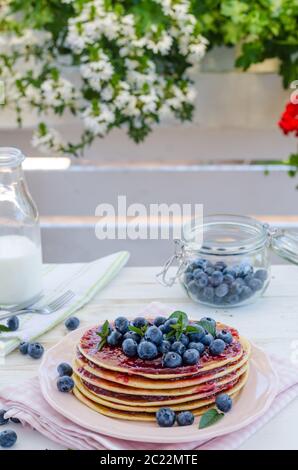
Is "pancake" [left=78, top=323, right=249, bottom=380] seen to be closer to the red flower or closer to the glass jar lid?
the glass jar lid

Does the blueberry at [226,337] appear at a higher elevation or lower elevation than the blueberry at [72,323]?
higher

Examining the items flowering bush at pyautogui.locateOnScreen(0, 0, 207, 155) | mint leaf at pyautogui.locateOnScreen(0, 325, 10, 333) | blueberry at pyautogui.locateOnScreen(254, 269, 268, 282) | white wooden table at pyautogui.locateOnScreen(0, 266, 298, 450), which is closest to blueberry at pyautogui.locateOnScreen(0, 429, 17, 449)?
white wooden table at pyautogui.locateOnScreen(0, 266, 298, 450)

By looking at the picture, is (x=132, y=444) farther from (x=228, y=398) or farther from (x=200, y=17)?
(x=200, y=17)

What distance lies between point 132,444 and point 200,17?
1.62 m

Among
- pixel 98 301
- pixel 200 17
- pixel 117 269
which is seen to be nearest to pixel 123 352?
pixel 98 301

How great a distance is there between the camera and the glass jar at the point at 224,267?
1.42 m

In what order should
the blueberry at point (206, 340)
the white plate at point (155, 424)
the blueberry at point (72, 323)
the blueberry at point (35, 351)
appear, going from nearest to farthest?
→ the white plate at point (155, 424)
the blueberry at point (206, 340)
the blueberry at point (35, 351)
the blueberry at point (72, 323)

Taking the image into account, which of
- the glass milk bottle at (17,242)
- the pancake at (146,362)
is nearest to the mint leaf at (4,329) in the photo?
the glass milk bottle at (17,242)

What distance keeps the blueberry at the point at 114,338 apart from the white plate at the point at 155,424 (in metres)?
0.09

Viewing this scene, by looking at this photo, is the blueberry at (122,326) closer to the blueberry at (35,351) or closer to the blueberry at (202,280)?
the blueberry at (35,351)

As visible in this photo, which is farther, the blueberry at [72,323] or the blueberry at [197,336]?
the blueberry at [72,323]

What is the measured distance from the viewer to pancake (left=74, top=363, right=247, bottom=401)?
3.38 ft

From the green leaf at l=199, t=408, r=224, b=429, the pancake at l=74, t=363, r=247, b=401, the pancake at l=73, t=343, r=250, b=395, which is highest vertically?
the pancake at l=73, t=343, r=250, b=395

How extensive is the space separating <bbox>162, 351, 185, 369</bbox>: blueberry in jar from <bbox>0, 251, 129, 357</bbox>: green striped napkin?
1.08 feet
